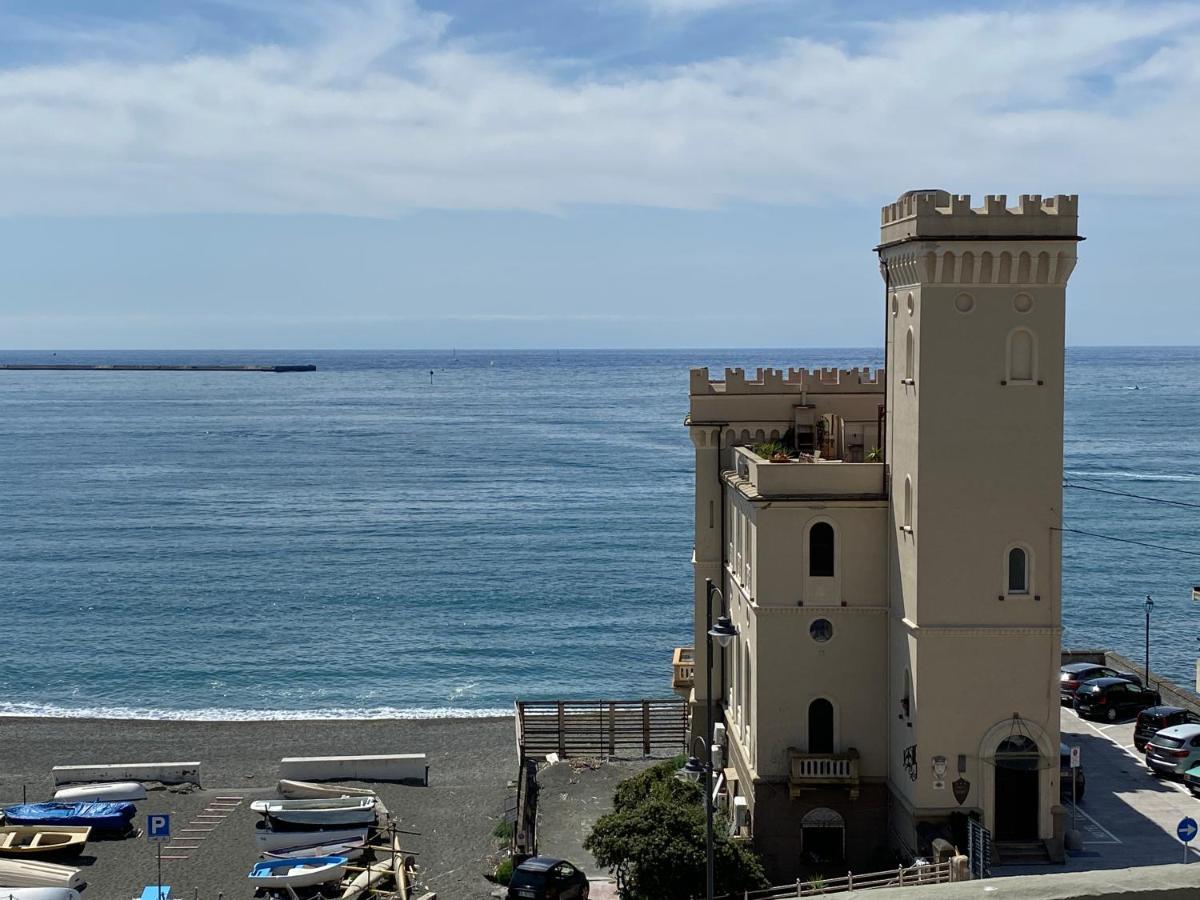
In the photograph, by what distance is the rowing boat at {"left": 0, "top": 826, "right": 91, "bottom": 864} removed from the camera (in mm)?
33281

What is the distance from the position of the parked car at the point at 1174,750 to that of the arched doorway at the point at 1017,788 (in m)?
6.55

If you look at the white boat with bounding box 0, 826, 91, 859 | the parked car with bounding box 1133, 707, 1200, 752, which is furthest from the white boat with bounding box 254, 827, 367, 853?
the parked car with bounding box 1133, 707, 1200, 752

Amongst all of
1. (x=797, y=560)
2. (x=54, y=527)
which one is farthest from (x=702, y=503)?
(x=54, y=527)

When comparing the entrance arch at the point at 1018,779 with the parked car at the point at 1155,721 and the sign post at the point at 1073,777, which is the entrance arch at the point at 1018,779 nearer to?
the sign post at the point at 1073,777

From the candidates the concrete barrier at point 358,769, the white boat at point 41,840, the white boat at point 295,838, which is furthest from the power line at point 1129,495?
the white boat at point 41,840

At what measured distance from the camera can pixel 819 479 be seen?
97.9 feet

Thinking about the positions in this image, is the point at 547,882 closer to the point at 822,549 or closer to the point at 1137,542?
the point at 822,549

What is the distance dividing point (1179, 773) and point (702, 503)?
1236cm

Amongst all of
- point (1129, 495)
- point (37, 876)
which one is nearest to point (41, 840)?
point (37, 876)

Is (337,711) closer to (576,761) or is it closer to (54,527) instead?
(576,761)

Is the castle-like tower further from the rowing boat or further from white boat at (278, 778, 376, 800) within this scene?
the rowing boat

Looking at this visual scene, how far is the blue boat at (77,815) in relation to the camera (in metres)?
35.0

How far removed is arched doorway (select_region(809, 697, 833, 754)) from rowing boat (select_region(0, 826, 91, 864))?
16.8 m

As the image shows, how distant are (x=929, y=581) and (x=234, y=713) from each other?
34.3 metres
